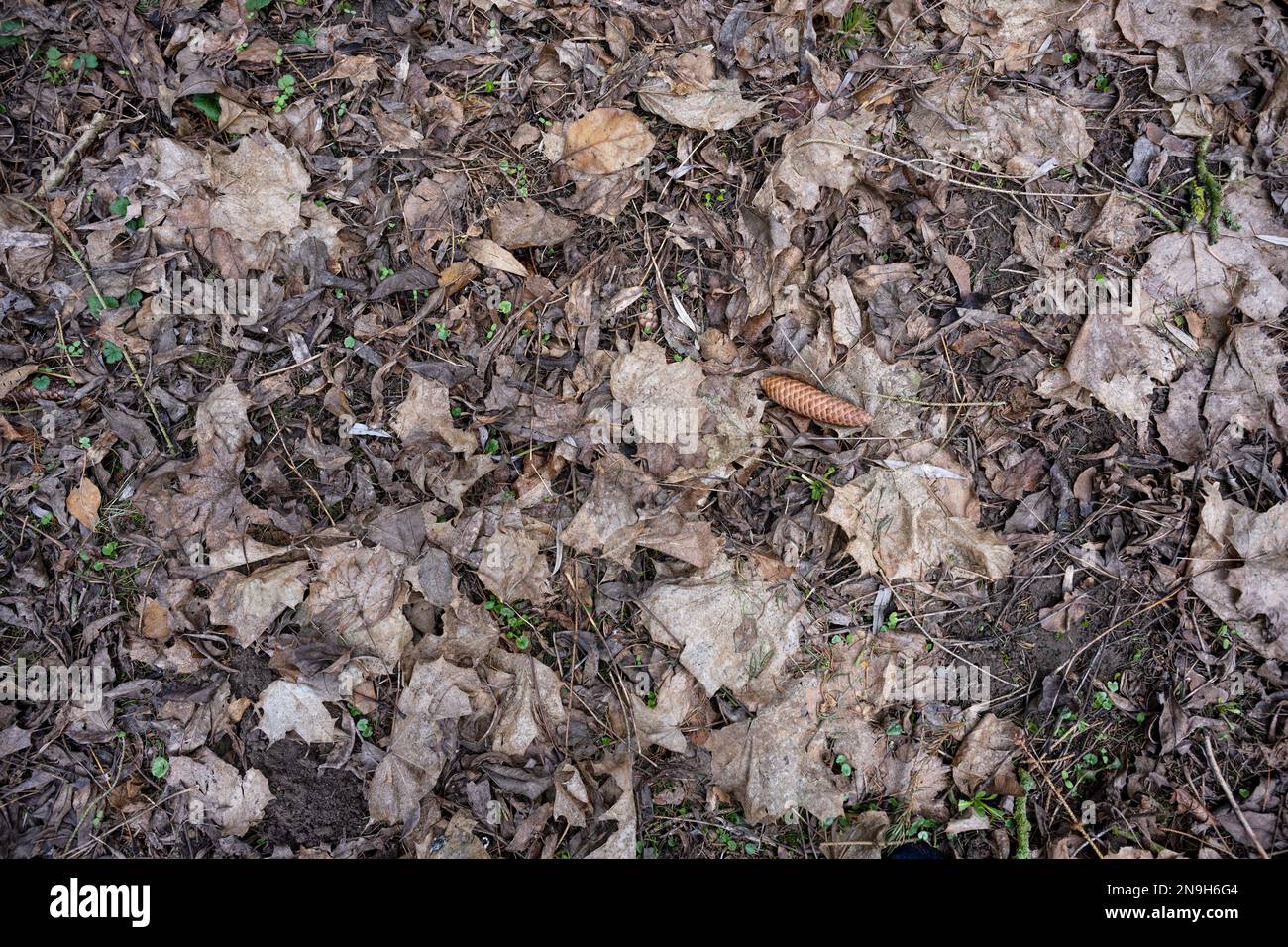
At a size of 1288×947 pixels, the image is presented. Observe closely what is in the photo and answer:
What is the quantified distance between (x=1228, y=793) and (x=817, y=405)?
234 centimetres

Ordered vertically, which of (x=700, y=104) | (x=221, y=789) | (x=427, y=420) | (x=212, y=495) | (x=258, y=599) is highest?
(x=700, y=104)

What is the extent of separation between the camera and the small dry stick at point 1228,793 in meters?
3.26

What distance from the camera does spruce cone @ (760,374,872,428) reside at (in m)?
3.25

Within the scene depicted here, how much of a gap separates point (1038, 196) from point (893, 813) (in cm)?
271

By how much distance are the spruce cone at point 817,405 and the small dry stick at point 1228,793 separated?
1974mm

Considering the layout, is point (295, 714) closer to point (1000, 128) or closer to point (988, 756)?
point (988, 756)

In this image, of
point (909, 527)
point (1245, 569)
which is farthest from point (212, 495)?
point (1245, 569)

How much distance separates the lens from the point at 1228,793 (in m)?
3.28

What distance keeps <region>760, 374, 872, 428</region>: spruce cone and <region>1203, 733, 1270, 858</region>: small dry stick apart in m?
1.97

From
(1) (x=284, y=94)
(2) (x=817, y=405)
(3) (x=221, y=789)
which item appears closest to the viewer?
(2) (x=817, y=405)

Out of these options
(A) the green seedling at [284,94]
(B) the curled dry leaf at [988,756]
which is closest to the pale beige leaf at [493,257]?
(A) the green seedling at [284,94]

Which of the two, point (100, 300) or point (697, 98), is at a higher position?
point (697, 98)

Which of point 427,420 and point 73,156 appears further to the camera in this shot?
point 73,156

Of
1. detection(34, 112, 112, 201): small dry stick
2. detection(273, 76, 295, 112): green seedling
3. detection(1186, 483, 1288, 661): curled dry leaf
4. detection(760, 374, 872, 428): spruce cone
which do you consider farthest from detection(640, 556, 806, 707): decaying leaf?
detection(34, 112, 112, 201): small dry stick
